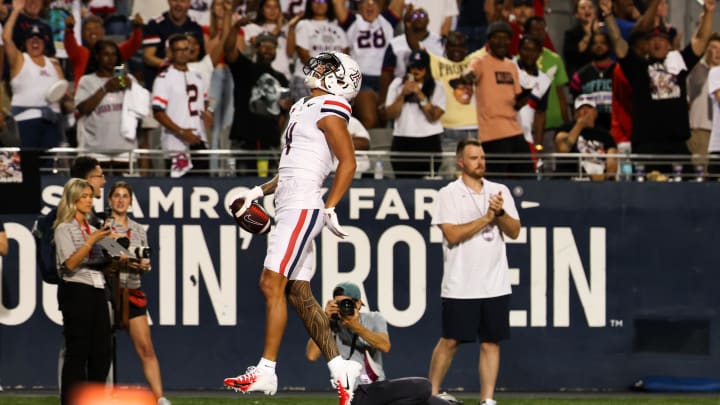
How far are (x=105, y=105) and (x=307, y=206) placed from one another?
612cm

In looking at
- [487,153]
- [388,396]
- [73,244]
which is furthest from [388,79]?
[388,396]

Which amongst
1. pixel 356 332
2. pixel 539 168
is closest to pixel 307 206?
pixel 356 332

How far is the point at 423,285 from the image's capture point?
15.3 metres

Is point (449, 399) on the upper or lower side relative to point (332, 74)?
lower

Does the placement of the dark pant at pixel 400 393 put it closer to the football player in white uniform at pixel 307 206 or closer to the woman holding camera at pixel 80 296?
the football player in white uniform at pixel 307 206

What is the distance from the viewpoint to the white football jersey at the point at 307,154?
9672 mm

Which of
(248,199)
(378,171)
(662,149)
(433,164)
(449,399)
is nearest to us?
(248,199)

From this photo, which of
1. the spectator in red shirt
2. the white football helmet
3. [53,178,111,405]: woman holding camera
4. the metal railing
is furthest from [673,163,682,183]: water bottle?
the white football helmet

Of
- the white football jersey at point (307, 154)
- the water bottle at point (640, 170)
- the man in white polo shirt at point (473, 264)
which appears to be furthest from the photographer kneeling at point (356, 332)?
the water bottle at point (640, 170)

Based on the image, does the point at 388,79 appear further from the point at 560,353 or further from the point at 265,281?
the point at 265,281

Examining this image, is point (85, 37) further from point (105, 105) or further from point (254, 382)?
point (254, 382)

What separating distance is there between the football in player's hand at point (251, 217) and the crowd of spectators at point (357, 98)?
4.82 meters

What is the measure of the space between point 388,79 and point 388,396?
340 inches

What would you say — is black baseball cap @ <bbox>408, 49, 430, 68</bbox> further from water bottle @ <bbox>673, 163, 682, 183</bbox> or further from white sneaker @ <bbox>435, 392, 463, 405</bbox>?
white sneaker @ <bbox>435, 392, 463, 405</bbox>
